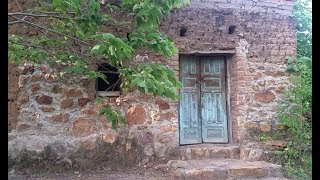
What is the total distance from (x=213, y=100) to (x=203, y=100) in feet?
0.51

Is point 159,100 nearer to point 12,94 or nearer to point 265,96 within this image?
point 265,96

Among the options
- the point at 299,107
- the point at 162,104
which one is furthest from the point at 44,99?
the point at 299,107

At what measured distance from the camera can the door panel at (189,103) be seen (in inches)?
181

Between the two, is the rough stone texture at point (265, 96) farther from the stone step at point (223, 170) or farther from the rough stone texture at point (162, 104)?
the rough stone texture at point (162, 104)

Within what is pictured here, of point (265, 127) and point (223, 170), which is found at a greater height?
point (265, 127)

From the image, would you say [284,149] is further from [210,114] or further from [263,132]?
[210,114]

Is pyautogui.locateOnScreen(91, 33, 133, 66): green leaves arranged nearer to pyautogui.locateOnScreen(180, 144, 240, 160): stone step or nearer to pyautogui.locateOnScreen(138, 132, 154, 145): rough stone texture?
pyautogui.locateOnScreen(138, 132, 154, 145): rough stone texture

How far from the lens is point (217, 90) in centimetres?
472

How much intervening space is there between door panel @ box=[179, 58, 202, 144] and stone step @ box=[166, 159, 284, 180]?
62 centimetres

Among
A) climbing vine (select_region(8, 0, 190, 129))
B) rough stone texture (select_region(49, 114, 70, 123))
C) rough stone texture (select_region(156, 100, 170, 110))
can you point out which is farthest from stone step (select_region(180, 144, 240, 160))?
climbing vine (select_region(8, 0, 190, 129))

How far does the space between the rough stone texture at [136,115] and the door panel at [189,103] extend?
66 cm

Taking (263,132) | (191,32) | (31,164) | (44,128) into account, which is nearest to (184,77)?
(191,32)

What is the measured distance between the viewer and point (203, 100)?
4.68 meters

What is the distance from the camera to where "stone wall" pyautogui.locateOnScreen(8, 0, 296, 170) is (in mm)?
3920
